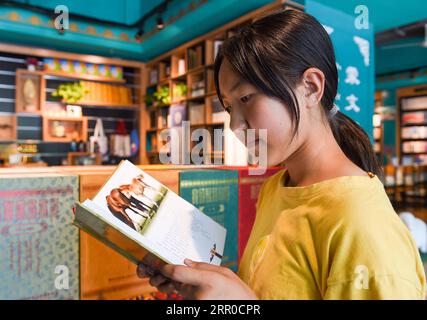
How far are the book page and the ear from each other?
42 centimetres

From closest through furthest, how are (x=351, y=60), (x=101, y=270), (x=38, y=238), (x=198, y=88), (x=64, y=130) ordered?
(x=38, y=238) → (x=101, y=270) → (x=351, y=60) → (x=198, y=88) → (x=64, y=130)

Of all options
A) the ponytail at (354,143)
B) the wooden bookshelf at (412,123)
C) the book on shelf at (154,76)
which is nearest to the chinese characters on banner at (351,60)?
the ponytail at (354,143)

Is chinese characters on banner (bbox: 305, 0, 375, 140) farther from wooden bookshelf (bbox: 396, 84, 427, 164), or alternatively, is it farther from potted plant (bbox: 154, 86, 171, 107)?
wooden bookshelf (bbox: 396, 84, 427, 164)

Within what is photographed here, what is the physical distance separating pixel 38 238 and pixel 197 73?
163 inches

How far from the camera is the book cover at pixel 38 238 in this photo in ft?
3.88

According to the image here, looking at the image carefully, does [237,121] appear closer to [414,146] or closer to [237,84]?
[237,84]

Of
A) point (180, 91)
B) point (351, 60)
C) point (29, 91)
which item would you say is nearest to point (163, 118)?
point (180, 91)

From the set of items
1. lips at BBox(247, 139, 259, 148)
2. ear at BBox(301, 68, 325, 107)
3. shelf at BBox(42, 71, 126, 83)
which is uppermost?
shelf at BBox(42, 71, 126, 83)

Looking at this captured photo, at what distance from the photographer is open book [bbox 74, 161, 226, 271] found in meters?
0.70

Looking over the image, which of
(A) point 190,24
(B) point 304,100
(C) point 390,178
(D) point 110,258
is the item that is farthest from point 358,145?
(C) point 390,178

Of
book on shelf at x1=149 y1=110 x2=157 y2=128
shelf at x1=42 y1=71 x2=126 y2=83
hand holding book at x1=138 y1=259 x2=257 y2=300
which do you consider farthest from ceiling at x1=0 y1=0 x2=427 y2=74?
hand holding book at x1=138 y1=259 x2=257 y2=300

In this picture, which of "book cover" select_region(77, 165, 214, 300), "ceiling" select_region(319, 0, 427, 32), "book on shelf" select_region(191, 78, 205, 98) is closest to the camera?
"book cover" select_region(77, 165, 214, 300)

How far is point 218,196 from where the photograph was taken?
1.66m

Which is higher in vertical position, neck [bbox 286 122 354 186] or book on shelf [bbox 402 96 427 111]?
book on shelf [bbox 402 96 427 111]
